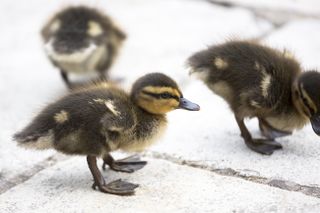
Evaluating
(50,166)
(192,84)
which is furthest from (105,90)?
(192,84)

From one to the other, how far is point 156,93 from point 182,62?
176 cm

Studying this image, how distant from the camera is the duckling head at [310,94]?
119 inches

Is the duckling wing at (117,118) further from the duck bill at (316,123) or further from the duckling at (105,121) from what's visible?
the duck bill at (316,123)

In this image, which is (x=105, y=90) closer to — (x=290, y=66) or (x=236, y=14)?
(x=290, y=66)

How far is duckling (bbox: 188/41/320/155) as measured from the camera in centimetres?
320

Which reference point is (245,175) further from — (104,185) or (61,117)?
(61,117)

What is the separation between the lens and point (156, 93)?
289 cm

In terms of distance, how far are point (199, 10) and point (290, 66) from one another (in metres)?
2.65

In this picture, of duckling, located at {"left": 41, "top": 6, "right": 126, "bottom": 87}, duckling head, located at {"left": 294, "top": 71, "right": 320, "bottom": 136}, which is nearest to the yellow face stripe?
duckling head, located at {"left": 294, "top": 71, "right": 320, "bottom": 136}

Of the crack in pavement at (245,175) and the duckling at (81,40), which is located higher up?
the duckling at (81,40)

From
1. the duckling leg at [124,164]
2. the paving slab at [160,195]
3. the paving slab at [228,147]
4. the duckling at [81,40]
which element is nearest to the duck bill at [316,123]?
the paving slab at [228,147]

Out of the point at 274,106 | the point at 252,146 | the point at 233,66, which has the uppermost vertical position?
the point at 233,66

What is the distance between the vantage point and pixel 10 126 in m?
3.68

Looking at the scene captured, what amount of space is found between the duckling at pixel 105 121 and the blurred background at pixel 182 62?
327 mm
